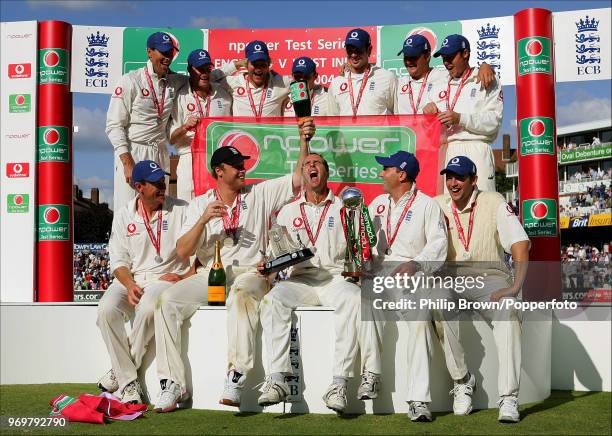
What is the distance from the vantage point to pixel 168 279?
20.9 feet

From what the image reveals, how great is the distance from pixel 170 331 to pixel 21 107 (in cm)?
440

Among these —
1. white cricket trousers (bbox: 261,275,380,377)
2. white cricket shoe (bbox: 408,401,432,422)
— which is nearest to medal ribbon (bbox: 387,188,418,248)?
white cricket trousers (bbox: 261,275,380,377)

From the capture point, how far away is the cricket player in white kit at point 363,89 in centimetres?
781

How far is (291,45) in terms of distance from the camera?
29.5 ft

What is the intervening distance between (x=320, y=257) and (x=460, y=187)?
126 cm

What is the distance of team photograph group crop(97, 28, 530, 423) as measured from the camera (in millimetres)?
5375

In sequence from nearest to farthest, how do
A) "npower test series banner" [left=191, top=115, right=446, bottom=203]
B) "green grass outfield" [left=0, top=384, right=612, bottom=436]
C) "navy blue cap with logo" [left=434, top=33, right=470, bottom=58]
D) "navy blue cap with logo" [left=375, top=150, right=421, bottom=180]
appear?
"green grass outfield" [left=0, top=384, right=612, bottom=436] < "navy blue cap with logo" [left=375, top=150, right=421, bottom=180] < "navy blue cap with logo" [left=434, top=33, right=470, bottom=58] < "npower test series banner" [left=191, top=115, right=446, bottom=203]

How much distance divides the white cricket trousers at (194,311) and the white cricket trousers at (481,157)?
2638mm

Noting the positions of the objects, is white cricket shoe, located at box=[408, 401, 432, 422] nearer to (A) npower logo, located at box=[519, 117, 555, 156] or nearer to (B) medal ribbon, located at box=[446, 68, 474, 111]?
(B) medal ribbon, located at box=[446, 68, 474, 111]

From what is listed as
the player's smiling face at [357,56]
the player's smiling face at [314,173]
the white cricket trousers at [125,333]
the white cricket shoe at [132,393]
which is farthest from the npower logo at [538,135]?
the white cricket shoe at [132,393]

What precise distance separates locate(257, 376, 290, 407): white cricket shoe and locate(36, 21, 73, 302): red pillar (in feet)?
14.2

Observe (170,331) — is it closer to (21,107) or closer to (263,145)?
(263,145)

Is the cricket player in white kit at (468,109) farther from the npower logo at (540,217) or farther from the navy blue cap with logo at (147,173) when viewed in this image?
the navy blue cap with logo at (147,173)

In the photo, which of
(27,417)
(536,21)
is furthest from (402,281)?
(536,21)
